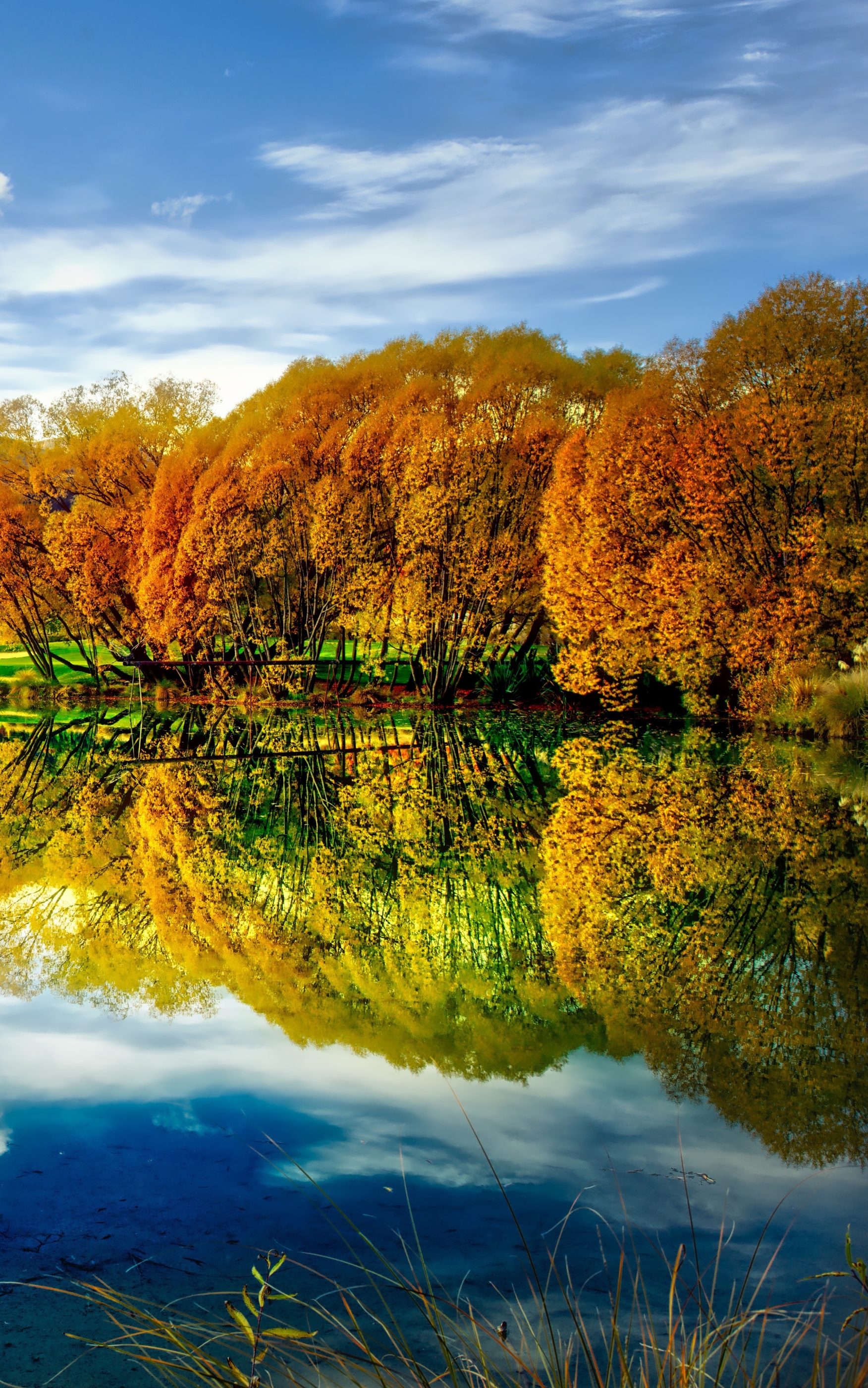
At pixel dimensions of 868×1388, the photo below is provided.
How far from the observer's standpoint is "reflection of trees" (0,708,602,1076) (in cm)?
823

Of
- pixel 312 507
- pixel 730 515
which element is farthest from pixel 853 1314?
pixel 312 507

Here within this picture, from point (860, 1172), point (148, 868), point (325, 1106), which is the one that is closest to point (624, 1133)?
point (860, 1172)

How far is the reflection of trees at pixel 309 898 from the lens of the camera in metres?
8.23

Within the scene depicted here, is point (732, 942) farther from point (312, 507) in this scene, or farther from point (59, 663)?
point (59, 663)

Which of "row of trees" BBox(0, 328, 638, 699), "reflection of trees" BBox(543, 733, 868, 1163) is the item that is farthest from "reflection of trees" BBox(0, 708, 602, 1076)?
"row of trees" BBox(0, 328, 638, 699)

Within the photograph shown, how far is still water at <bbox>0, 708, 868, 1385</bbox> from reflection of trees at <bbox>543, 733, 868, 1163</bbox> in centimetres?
4

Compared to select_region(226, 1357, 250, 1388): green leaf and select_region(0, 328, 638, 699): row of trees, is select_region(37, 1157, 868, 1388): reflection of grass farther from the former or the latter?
select_region(0, 328, 638, 699): row of trees

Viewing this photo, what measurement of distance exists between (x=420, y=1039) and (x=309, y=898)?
4249 millimetres

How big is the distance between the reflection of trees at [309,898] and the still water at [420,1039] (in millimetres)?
47

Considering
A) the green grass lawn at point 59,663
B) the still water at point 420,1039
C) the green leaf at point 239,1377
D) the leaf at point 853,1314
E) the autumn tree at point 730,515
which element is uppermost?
the autumn tree at point 730,515

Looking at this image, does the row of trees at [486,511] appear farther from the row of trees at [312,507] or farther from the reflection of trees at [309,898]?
the reflection of trees at [309,898]

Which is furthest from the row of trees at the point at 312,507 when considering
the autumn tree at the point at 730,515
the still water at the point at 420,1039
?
the still water at the point at 420,1039

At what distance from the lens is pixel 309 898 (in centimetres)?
1176

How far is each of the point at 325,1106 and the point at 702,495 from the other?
84.8 feet
